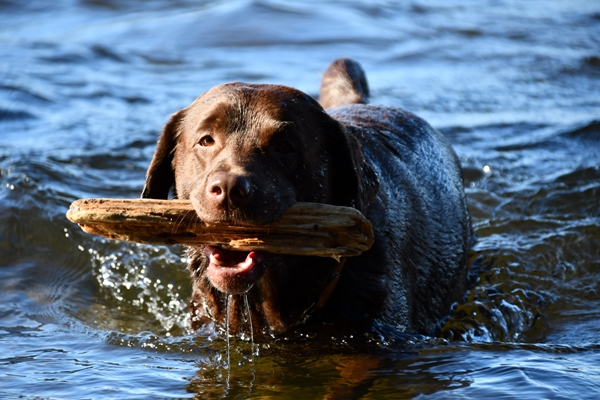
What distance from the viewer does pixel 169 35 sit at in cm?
1505

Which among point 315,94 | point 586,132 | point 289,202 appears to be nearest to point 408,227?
point 289,202

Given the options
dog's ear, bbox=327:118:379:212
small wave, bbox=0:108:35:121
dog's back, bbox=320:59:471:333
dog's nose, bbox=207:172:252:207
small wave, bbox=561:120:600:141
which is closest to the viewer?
dog's nose, bbox=207:172:252:207

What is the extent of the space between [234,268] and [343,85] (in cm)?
357

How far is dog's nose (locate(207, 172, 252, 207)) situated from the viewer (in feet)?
12.6

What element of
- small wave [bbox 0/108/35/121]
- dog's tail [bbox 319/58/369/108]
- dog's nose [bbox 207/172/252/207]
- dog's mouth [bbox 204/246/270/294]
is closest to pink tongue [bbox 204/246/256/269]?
dog's mouth [bbox 204/246/270/294]

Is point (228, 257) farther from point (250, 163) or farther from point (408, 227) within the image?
point (408, 227)

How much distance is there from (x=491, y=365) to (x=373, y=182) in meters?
1.14

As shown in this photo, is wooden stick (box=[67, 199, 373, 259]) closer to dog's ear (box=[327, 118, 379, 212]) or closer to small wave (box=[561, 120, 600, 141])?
dog's ear (box=[327, 118, 379, 212])

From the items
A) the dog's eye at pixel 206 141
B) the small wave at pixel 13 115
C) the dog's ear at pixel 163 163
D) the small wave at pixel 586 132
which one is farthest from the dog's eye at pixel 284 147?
the small wave at pixel 13 115

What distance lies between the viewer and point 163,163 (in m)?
4.87

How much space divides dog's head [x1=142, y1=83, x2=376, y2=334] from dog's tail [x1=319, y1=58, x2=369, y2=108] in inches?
103

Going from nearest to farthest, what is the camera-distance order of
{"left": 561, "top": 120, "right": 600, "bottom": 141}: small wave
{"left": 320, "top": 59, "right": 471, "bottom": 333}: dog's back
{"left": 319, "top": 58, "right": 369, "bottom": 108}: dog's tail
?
{"left": 320, "top": 59, "right": 471, "bottom": 333}: dog's back
{"left": 319, "top": 58, "right": 369, "bottom": 108}: dog's tail
{"left": 561, "top": 120, "right": 600, "bottom": 141}: small wave

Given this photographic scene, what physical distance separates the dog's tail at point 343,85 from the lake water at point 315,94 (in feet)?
4.91

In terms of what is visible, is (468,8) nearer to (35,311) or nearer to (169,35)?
(169,35)
